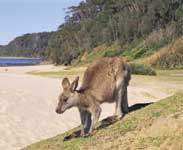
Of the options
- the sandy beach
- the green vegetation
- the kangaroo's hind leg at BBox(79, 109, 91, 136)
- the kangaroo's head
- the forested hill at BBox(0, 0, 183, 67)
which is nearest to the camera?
the green vegetation

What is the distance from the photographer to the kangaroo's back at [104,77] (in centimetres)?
845

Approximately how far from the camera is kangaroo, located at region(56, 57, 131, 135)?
8.05m

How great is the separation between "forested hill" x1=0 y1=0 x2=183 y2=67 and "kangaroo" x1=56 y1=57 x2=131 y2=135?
46.0 metres

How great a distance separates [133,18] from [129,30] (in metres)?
2.21

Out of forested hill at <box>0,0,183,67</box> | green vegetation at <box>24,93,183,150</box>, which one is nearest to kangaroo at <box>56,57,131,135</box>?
green vegetation at <box>24,93,183,150</box>

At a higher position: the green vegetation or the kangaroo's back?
the kangaroo's back

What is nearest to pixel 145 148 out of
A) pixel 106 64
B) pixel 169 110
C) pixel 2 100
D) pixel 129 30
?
pixel 169 110

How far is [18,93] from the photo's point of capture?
21922 mm

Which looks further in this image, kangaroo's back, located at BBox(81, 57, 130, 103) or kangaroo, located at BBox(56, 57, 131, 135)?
kangaroo's back, located at BBox(81, 57, 130, 103)

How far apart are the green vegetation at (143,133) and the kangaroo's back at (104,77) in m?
0.55

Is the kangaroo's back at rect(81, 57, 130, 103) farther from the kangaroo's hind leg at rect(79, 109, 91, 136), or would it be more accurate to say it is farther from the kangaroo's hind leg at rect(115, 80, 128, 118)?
the kangaroo's hind leg at rect(79, 109, 91, 136)

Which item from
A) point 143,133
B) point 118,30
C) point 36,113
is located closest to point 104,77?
point 143,133

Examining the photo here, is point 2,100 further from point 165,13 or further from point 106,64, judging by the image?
point 165,13

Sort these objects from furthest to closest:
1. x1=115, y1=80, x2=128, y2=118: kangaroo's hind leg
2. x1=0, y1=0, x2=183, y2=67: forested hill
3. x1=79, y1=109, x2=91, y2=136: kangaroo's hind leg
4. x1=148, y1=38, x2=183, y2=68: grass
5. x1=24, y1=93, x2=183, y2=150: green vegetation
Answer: x1=0, y1=0, x2=183, y2=67: forested hill → x1=148, y1=38, x2=183, y2=68: grass → x1=115, y1=80, x2=128, y2=118: kangaroo's hind leg → x1=79, y1=109, x2=91, y2=136: kangaroo's hind leg → x1=24, y1=93, x2=183, y2=150: green vegetation
